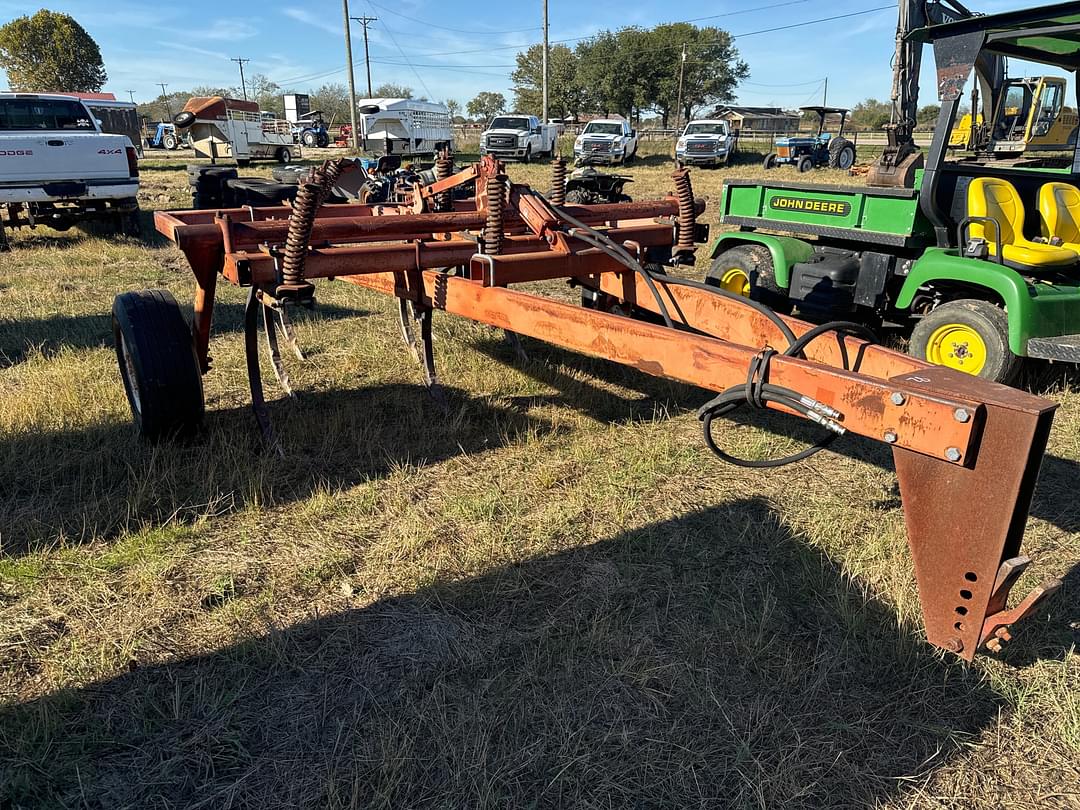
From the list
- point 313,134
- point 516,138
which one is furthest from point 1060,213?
point 313,134

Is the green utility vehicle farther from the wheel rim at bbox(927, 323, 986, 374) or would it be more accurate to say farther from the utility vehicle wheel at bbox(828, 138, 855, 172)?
the utility vehicle wheel at bbox(828, 138, 855, 172)

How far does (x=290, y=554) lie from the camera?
Answer: 10.4ft

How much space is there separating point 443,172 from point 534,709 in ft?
12.5

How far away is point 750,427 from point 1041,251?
2.23 metres

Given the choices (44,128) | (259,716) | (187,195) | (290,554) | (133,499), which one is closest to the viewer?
(259,716)

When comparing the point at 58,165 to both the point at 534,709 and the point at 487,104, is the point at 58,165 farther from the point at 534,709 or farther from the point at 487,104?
the point at 487,104

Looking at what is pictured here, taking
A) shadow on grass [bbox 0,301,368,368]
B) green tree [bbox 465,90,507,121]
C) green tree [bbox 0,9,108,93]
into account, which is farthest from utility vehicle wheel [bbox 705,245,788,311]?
green tree [bbox 465,90,507,121]

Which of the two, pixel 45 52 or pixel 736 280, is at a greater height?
pixel 45 52

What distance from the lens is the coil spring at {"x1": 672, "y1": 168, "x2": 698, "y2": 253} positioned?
13.6 feet

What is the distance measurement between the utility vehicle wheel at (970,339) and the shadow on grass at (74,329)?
15.7ft

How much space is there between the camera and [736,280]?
6.31 m

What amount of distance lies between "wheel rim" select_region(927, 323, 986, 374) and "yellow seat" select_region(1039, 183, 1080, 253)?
1256mm

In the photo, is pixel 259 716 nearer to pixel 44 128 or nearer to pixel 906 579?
pixel 906 579

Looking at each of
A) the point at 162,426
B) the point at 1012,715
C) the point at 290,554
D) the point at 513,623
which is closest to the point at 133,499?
the point at 162,426
